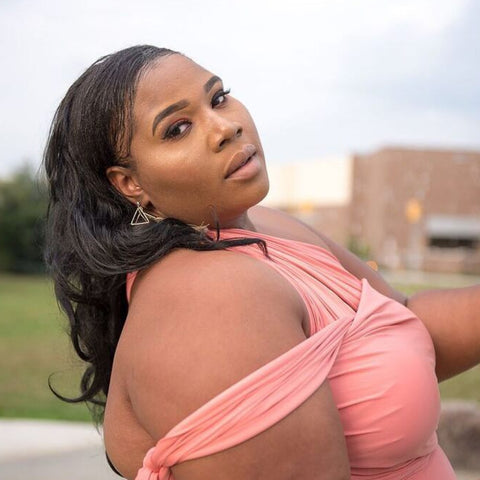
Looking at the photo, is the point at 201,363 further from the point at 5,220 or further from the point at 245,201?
the point at 5,220

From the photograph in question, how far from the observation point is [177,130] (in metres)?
1.50

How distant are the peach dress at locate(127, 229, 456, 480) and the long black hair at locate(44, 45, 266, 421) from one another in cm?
8

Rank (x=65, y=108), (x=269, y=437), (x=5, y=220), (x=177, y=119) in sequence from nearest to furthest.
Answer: (x=269, y=437), (x=177, y=119), (x=65, y=108), (x=5, y=220)

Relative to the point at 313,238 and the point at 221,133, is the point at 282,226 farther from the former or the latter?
the point at 221,133

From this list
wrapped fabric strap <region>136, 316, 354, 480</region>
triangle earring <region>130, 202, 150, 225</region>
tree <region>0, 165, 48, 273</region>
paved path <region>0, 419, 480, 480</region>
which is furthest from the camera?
tree <region>0, 165, 48, 273</region>

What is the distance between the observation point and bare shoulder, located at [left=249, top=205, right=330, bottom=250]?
5.96 feet

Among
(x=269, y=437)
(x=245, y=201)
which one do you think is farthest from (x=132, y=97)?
(x=269, y=437)

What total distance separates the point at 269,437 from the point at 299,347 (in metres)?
0.15

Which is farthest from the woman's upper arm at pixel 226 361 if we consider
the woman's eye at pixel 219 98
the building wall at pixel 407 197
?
the building wall at pixel 407 197

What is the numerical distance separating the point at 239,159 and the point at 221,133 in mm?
55

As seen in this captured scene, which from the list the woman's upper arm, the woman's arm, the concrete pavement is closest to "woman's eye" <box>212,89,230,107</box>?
the woman's upper arm

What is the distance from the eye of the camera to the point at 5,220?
33.1 meters

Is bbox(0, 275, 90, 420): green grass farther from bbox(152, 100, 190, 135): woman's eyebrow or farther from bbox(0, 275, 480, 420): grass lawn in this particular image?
bbox(152, 100, 190, 135): woman's eyebrow

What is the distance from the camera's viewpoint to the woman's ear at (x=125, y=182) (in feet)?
5.16
